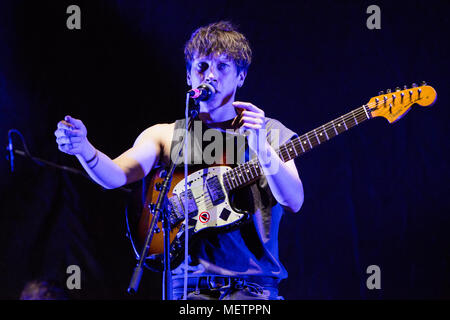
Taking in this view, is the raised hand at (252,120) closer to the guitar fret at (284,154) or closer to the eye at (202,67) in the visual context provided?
the guitar fret at (284,154)

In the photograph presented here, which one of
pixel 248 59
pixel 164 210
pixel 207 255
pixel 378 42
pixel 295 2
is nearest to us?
pixel 164 210

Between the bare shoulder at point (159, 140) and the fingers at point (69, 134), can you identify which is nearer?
the fingers at point (69, 134)

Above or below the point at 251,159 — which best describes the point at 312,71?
above

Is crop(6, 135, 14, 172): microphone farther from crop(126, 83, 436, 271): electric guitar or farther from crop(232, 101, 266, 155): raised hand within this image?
crop(232, 101, 266, 155): raised hand

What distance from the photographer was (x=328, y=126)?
227cm

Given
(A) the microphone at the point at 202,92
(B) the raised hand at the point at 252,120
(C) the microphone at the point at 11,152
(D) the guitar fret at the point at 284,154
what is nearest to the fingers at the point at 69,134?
(A) the microphone at the point at 202,92

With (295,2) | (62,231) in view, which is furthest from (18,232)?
(295,2)

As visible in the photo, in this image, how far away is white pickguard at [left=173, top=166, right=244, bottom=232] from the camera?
209cm

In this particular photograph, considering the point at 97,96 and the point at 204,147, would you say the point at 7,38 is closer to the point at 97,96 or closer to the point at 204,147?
the point at 97,96

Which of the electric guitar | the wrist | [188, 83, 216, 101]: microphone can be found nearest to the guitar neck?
the electric guitar

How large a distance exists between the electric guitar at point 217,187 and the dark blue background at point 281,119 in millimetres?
571

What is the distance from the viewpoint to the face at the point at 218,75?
2262mm
